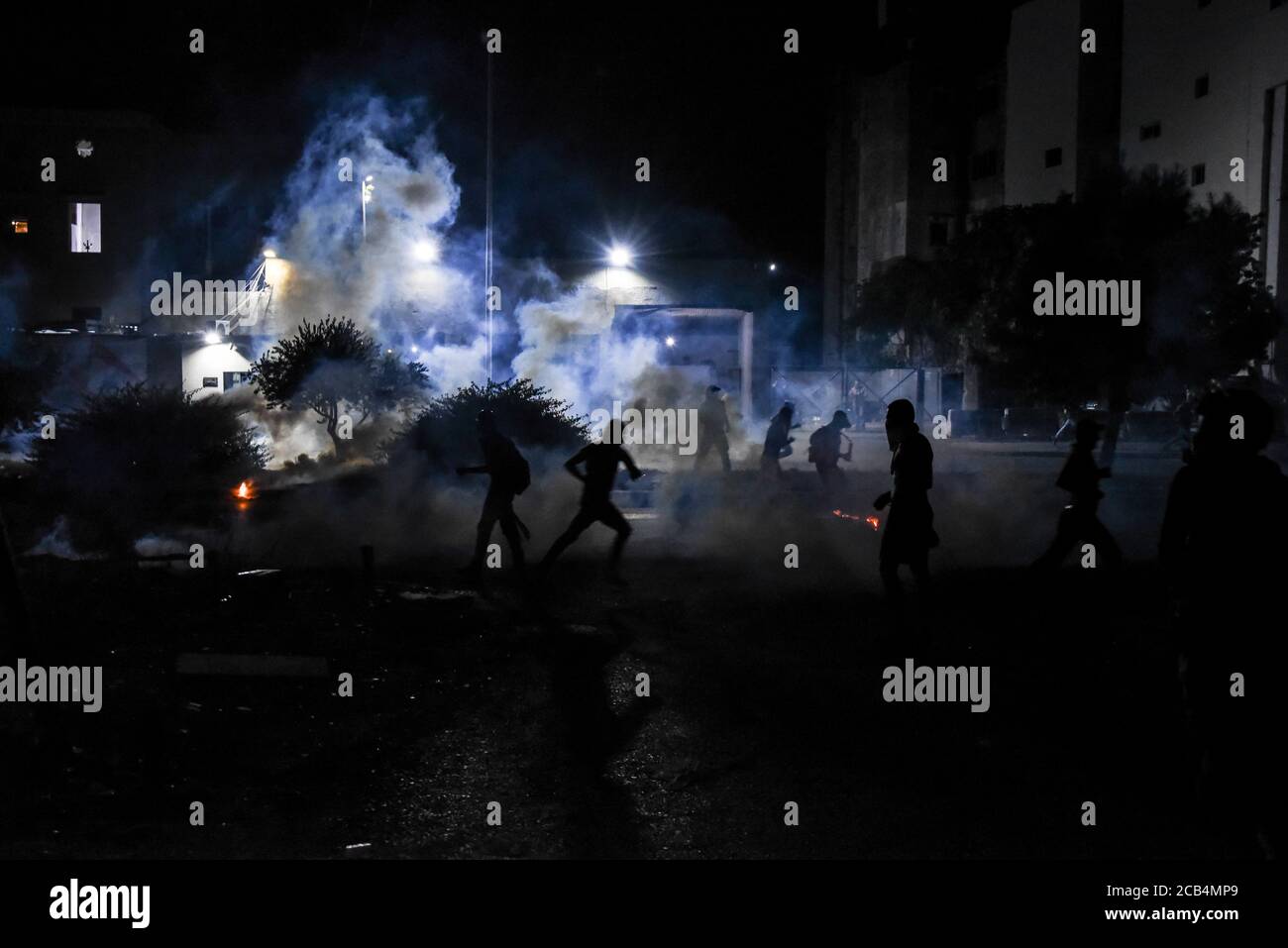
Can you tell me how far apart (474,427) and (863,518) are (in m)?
6.84

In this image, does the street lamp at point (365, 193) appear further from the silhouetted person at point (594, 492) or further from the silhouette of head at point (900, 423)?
the silhouette of head at point (900, 423)

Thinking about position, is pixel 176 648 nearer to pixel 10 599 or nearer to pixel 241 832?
Result: pixel 10 599

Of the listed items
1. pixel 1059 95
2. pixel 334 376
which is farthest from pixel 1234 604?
pixel 1059 95

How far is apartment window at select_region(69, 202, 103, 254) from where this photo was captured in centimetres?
3712

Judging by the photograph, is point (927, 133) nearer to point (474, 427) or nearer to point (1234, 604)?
point (474, 427)

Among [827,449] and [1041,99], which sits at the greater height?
[1041,99]

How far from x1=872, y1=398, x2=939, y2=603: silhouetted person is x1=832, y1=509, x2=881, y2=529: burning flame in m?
6.33

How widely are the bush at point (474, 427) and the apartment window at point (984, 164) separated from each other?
4107 cm

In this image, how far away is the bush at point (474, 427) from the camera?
18172 mm

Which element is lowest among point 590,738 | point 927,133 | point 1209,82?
point 590,738

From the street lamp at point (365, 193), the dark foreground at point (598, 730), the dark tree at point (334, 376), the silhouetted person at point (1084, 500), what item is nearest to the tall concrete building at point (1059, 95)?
the street lamp at point (365, 193)

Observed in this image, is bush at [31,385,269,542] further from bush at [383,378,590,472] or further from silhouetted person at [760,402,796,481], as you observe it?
silhouetted person at [760,402,796,481]

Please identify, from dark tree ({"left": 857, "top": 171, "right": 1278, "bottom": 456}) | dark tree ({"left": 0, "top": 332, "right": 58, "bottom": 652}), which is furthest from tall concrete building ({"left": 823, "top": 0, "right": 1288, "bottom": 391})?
dark tree ({"left": 0, "top": 332, "right": 58, "bottom": 652})

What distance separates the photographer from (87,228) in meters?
37.4
